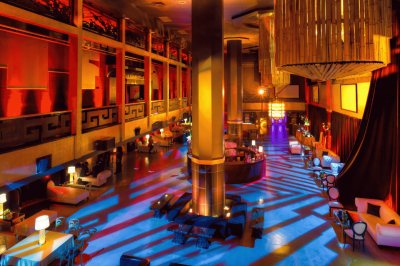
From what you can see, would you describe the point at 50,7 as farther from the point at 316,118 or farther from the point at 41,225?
the point at 316,118

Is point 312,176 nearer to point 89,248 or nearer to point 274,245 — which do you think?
point 274,245

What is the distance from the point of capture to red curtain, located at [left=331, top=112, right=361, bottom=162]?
1414cm

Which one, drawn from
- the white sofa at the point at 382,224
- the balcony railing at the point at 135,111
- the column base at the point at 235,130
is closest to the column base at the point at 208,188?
the white sofa at the point at 382,224

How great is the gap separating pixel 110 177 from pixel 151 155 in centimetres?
519

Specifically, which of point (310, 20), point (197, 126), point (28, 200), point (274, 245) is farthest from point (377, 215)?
point (28, 200)

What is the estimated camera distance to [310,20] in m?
3.60

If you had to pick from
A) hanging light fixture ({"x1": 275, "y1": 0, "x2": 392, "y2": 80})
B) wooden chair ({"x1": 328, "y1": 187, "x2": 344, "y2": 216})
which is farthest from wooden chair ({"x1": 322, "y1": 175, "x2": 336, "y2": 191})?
hanging light fixture ({"x1": 275, "y1": 0, "x2": 392, "y2": 80})

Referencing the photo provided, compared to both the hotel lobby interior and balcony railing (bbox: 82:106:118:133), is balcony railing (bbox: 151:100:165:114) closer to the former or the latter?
the hotel lobby interior

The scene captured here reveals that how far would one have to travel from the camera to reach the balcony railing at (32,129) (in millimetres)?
7822

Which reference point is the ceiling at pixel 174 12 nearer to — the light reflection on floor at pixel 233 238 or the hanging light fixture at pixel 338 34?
the light reflection on floor at pixel 233 238

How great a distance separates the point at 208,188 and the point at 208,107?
2.58 metres

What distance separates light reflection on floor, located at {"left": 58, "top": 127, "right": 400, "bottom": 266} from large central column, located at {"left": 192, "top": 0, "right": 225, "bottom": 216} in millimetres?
1486

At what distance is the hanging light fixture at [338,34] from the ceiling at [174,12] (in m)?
10.3

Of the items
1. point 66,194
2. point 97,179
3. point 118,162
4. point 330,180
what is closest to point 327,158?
point 330,180
